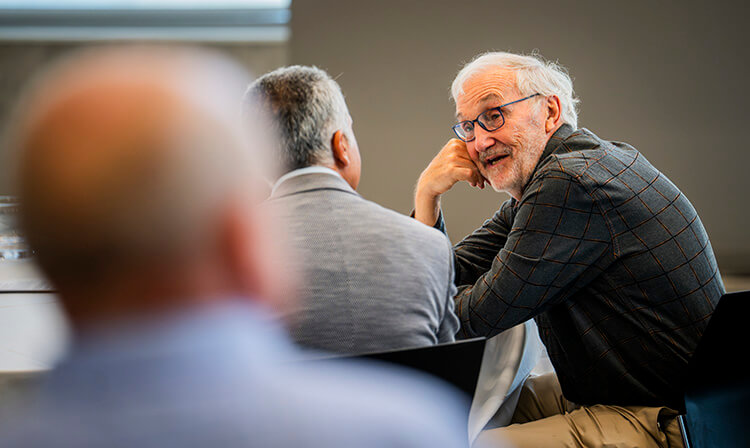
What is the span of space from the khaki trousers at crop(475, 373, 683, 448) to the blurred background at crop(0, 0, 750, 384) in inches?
106

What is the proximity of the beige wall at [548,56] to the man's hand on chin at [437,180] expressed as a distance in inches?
85.3

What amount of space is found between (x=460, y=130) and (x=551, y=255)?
63 centimetres

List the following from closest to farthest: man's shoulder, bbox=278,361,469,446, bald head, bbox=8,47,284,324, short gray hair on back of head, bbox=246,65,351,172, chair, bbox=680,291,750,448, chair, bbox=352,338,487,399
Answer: bald head, bbox=8,47,284,324 < man's shoulder, bbox=278,361,469,446 < chair, bbox=352,338,487,399 < chair, bbox=680,291,750,448 < short gray hair on back of head, bbox=246,65,351,172

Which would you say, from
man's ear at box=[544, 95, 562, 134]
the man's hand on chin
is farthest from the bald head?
man's ear at box=[544, 95, 562, 134]

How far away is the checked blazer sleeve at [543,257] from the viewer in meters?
1.22

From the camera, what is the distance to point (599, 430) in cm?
120

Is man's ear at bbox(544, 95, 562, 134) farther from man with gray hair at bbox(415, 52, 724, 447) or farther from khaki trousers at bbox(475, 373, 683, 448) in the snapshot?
khaki trousers at bbox(475, 373, 683, 448)

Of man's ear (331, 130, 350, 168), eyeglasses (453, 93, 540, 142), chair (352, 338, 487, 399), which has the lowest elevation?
chair (352, 338, 487, 399)

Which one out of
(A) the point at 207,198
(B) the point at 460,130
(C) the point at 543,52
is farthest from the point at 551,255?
(C) the point at 543,52

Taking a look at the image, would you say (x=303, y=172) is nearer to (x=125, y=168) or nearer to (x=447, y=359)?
(x=447, y=359)

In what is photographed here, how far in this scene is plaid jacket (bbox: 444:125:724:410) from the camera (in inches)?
48.2

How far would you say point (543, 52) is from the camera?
12.6 ft

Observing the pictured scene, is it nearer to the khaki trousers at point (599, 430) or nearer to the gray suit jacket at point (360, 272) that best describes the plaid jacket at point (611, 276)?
the khaki trousers at point (599, 430)

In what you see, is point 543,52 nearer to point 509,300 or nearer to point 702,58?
point 702,58
